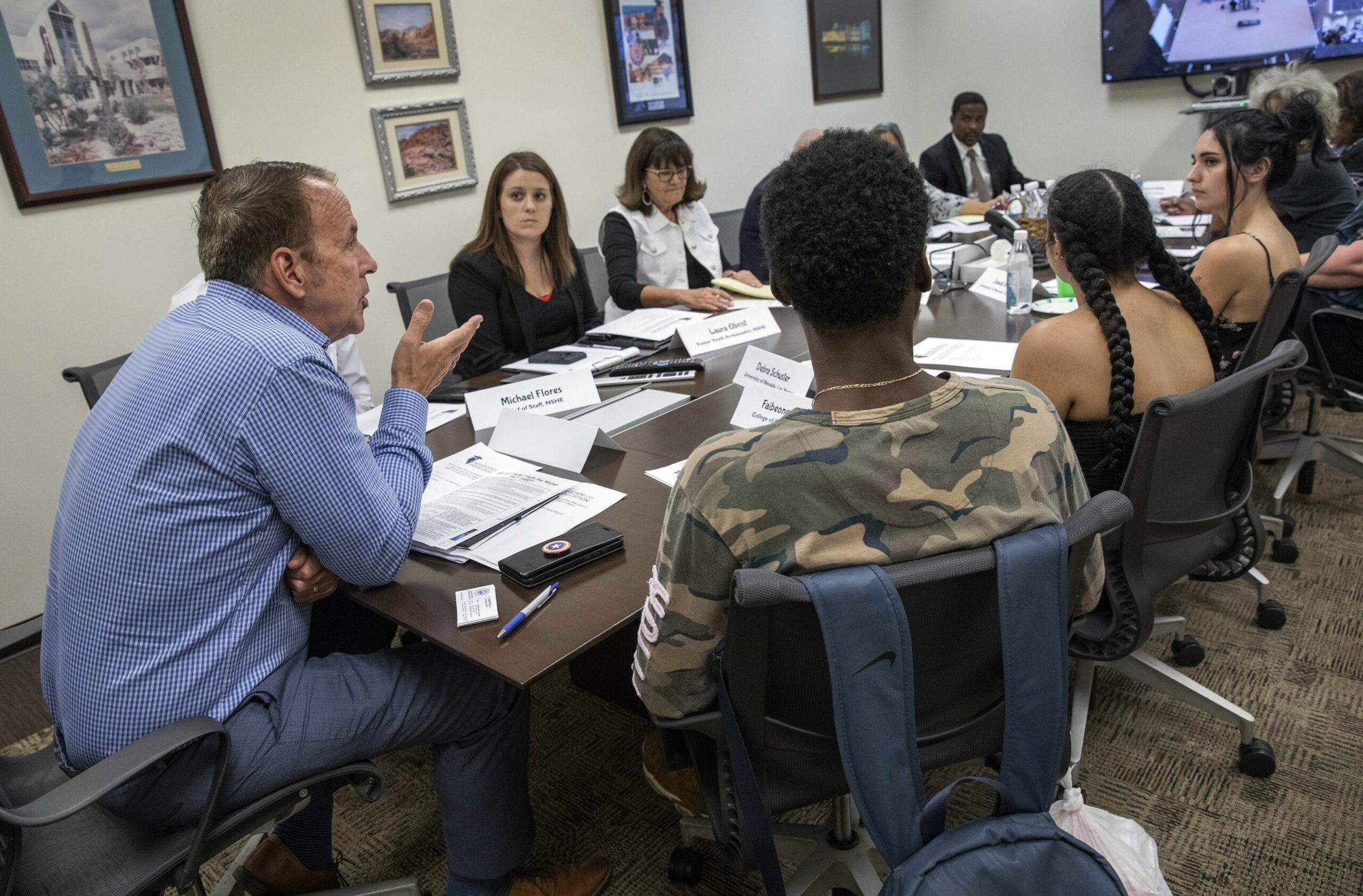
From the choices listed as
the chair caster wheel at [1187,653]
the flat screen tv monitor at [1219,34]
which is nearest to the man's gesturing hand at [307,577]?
the chair caster wheel at [1187,653]

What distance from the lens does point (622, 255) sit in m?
3.51

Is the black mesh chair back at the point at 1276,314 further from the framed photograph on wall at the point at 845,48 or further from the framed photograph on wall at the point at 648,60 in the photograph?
the framed photograph on wall at the point at 845,48

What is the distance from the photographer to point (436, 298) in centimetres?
316

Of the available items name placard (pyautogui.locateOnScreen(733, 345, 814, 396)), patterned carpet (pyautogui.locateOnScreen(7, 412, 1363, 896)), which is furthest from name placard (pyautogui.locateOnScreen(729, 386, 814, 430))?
patterned carpet (pyautogui.locateOnScreen(7, 412, 1363, 896))

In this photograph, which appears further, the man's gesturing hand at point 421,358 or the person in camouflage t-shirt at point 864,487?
the man's gesturing hand at point 421,358

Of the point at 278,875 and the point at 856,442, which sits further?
the point at 278,875

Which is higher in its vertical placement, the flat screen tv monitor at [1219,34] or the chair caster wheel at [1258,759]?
the flat screen tv monitor at [1219,34]

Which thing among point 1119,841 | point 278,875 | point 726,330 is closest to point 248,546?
point 278,875

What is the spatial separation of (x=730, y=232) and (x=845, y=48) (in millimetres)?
2204

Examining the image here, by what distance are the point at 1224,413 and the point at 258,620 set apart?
160 centimetres

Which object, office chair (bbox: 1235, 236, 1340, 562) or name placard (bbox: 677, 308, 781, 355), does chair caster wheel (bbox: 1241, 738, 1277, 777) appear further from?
name placard (bbox: 677, 308, 781, 355)

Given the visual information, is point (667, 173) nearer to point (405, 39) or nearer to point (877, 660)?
point (405, 39)

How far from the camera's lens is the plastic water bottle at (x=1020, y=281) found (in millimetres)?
2695

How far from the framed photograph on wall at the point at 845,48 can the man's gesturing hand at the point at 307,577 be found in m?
5.08
